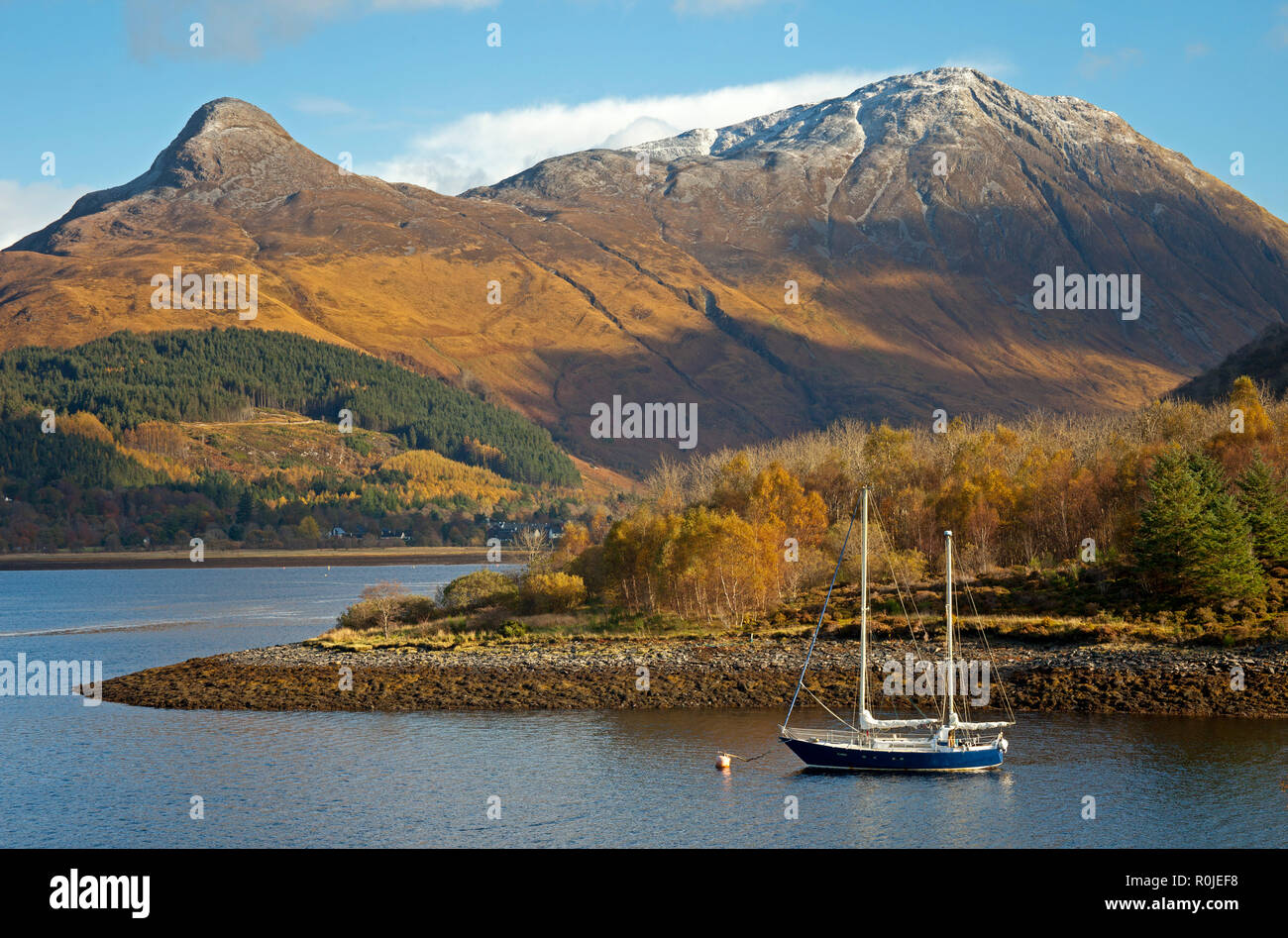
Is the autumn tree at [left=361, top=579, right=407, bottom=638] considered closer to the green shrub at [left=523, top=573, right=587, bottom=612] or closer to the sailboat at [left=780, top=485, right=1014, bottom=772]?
the green shrub at [left=523, top=573, right=587, bottom=612]

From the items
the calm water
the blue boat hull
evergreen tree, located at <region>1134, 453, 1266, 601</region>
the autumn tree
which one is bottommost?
the calm water

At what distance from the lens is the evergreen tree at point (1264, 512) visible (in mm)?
68312

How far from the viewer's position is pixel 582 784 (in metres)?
41.9

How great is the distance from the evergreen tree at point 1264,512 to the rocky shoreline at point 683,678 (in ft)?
42.7

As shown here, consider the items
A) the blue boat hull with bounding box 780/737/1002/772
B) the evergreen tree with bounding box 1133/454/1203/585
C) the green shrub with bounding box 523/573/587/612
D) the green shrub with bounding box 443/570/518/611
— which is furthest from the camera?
the green shrub with bounding box 443/570/518/611

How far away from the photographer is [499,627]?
80.8 m

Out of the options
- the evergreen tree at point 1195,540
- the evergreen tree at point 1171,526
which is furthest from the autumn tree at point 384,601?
the evergreen tree at point 1195,540

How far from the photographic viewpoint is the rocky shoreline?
5300 centimetres

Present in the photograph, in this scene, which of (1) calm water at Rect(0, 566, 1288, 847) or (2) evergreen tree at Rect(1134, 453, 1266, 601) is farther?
(2) evergreen tree at Rect(1134, 453, 1266, 601)

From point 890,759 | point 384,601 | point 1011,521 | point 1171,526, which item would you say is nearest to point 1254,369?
point 1011,521

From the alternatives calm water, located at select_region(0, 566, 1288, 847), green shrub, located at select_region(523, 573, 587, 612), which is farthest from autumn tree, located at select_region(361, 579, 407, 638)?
calm water, located at select_region(0, 566, 1288, 847)

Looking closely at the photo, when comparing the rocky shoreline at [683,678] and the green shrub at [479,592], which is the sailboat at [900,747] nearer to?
the rocky shoreline at [683,678]

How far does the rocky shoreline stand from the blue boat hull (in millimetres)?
11936
